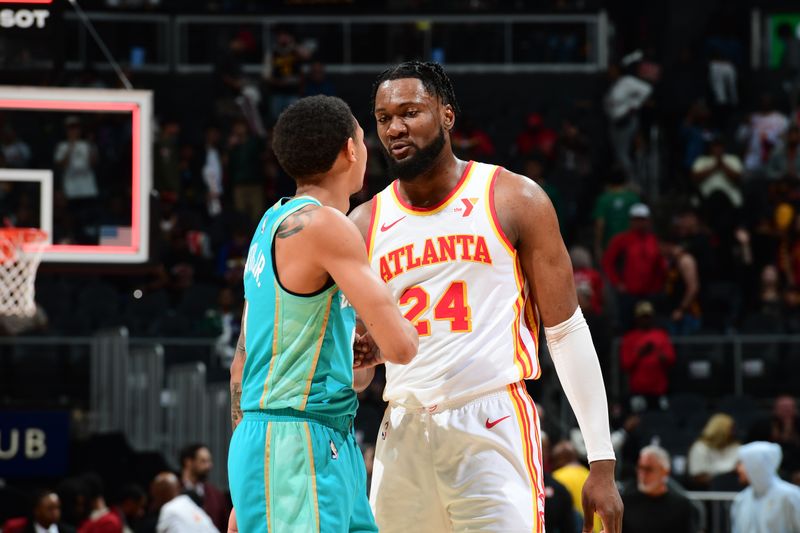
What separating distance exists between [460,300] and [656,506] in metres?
5.50

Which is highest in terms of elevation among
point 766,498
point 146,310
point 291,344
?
point 291,344

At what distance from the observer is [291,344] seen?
14.5 feet

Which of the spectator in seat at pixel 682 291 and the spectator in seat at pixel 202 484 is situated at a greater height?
the spectator in seat at pixel 682 291

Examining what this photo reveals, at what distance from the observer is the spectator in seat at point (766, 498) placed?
418 inches

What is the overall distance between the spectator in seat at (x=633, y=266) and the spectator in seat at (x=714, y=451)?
2.45 m

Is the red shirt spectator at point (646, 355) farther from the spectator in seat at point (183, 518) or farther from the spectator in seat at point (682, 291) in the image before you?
the spectator in seat at point (183, 518)

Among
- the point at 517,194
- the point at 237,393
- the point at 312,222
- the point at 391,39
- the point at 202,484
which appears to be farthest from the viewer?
the point at 391,39

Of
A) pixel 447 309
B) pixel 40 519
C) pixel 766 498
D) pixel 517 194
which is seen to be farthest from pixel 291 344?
pixel 766 498

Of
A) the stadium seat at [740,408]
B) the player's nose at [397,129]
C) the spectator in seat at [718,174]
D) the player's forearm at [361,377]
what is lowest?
the stadium seat at [740,408]

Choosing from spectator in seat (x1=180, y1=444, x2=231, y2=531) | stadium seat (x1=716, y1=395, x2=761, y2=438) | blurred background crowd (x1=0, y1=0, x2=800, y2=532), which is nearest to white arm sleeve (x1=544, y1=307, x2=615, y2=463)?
blurred background crowd (x1=0, y1=0, x2=800, y2=532)

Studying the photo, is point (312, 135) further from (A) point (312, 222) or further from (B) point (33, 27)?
(B) point (33, 27)

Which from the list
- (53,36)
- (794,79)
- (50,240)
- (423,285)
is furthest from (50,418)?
(794,79)

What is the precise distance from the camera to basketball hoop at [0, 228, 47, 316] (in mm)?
9453

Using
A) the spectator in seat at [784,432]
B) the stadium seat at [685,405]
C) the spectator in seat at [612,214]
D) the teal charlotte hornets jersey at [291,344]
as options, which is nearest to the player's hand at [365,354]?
the teal charlotte hornets jersey at [291,344]
